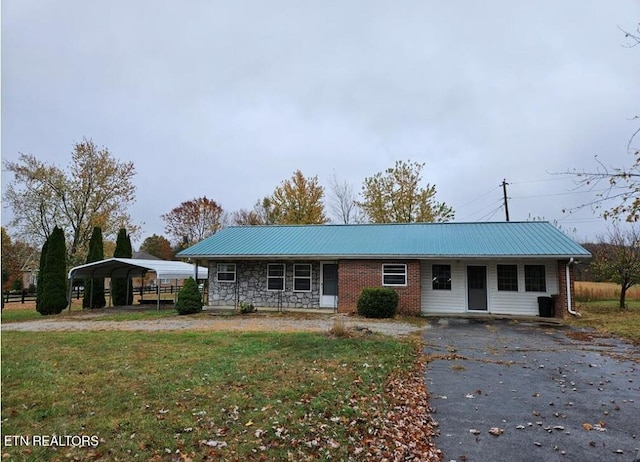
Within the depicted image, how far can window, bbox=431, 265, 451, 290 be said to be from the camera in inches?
681

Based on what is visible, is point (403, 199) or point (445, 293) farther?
point (403, 199)

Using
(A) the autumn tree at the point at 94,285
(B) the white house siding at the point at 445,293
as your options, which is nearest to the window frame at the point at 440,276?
(B) the white house siding at the point at 445,293

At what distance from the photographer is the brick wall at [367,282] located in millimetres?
16344

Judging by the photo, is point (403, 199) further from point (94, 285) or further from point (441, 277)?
point (94, 285)

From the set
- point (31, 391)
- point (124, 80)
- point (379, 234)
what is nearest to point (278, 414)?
point (31, 391)

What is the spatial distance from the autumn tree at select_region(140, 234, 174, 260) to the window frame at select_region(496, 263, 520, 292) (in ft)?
152

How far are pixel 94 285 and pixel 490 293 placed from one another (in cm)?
2120

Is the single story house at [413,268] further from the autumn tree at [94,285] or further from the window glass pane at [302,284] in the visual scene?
the autumn tree at [94,285]

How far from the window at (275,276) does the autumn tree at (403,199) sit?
1589cm

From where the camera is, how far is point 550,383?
6.59 metres

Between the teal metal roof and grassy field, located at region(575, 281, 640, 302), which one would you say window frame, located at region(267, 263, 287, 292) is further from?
grassy field, located at region(575, 281, 640, 302)

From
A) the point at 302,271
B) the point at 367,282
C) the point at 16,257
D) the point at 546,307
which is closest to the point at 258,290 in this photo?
the point at 302,271

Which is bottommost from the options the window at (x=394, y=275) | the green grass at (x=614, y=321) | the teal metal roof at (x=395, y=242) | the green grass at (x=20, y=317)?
the green grass at (x=20, y=317)

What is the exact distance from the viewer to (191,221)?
50750 mm
